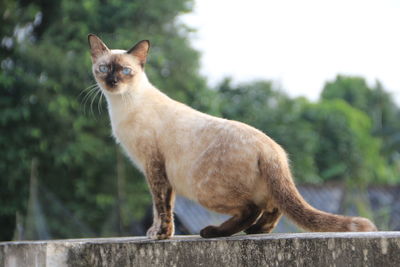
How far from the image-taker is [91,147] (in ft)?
57.0

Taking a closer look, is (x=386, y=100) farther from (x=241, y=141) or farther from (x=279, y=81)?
(x=241, y=141)

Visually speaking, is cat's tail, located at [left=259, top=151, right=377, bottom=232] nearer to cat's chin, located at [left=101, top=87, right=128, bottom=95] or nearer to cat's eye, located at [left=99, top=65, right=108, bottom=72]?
cat's chin, located at [left=101, top=87, right=128, bottom=95]

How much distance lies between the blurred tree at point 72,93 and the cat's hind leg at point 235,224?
11000mm

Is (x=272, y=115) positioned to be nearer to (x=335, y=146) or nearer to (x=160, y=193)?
(x=335, y=146)

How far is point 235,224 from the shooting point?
4074 millimetres

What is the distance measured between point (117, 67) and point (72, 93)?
504 inches

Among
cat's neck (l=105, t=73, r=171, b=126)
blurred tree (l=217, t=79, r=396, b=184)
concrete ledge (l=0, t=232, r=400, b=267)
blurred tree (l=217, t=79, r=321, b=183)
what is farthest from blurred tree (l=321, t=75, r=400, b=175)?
concrete ledge (l=0, t=232, r=400, b=267)

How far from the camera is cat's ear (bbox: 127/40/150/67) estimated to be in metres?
4.92

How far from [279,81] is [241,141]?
27.7m

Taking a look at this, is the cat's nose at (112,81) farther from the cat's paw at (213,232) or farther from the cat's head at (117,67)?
the cat's paw at (213,232)

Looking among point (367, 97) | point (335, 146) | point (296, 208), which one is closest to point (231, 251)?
point (296, 208)

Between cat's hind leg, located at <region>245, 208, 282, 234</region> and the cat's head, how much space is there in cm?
147

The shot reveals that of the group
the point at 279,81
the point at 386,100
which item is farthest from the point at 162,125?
the point at 386,100

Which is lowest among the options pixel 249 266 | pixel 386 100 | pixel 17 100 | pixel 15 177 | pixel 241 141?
pixel 249 266
